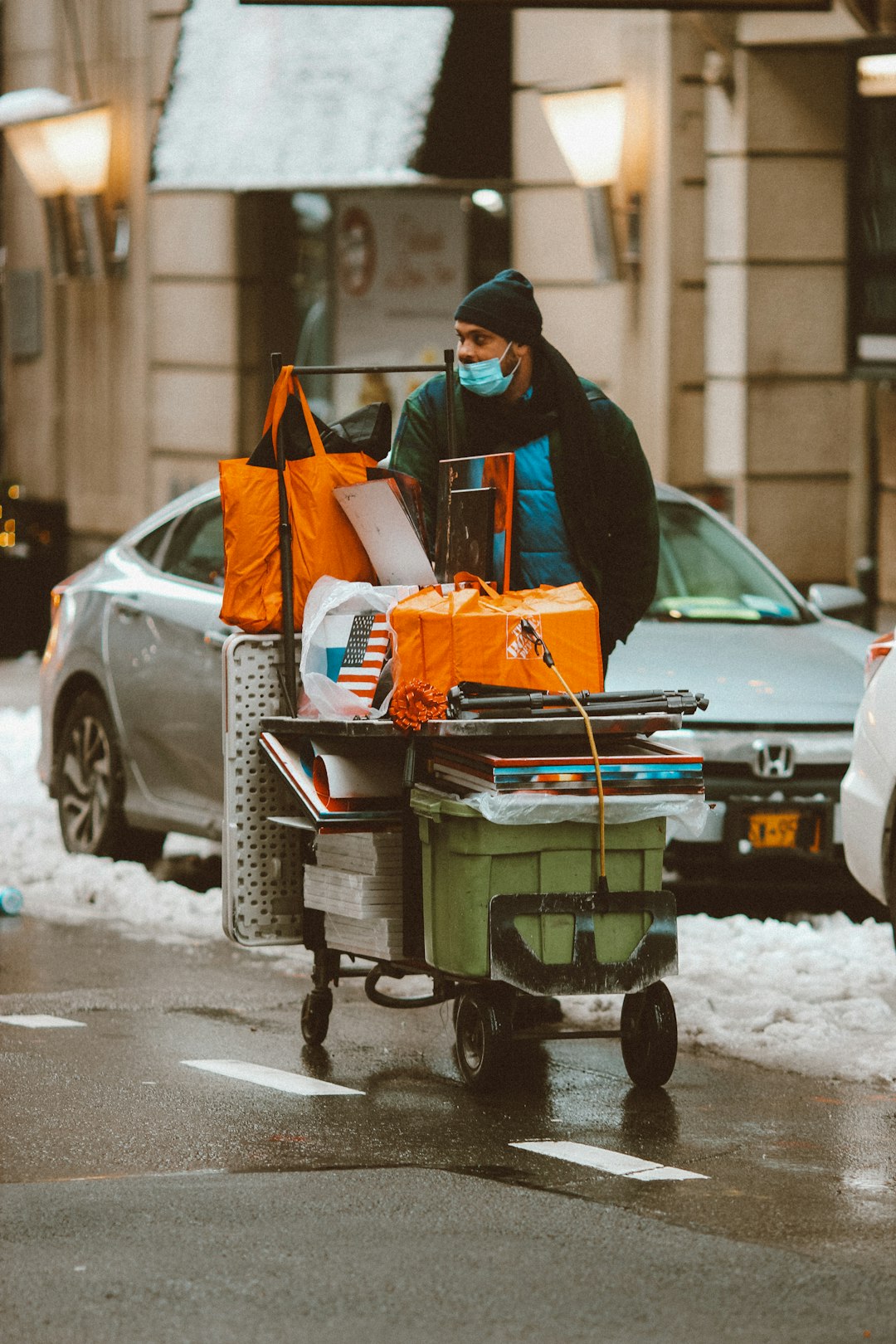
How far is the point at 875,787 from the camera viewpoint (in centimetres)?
782

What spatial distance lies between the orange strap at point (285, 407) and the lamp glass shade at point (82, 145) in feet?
44.5

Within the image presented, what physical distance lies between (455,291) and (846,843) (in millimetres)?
11098

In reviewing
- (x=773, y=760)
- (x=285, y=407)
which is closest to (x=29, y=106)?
(x=773, y=760)

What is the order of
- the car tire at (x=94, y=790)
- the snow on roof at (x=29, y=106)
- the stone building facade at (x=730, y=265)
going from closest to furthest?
the car tire at (x=94, y=790) → the stone building facade at (x=730, y=265) → the snow on roof at (x=29, y=106)

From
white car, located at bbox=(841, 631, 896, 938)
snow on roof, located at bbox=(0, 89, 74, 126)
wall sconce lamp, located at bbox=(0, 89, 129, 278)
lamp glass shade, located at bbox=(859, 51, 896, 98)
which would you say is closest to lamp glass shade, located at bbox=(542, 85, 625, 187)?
lamp glass shade, located at bbox=(859, 51, 896, 98)

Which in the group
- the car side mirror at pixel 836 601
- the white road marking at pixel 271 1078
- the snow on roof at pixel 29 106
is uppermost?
the snow on roof at pixel 29 106

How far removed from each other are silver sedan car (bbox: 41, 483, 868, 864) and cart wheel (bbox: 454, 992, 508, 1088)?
97.1 inches

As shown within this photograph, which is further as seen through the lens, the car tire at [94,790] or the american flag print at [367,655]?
the car tire at [94,790]

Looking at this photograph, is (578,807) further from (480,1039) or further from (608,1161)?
(608,1161)

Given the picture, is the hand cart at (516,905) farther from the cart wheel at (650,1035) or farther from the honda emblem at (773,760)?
the honda emblem at (773,760)

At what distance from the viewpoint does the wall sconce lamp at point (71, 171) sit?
19844mm

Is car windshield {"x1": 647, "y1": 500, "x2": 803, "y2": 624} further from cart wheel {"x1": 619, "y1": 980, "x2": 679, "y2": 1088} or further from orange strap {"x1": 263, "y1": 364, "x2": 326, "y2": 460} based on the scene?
cart wheel {"x1": 619, "y1": 980, "x2": 679, "y2": 1088}

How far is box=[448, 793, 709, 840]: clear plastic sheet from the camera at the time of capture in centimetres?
614

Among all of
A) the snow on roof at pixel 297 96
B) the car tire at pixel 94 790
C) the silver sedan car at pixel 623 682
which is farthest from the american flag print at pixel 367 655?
the snow on roof at pixel 297 96
